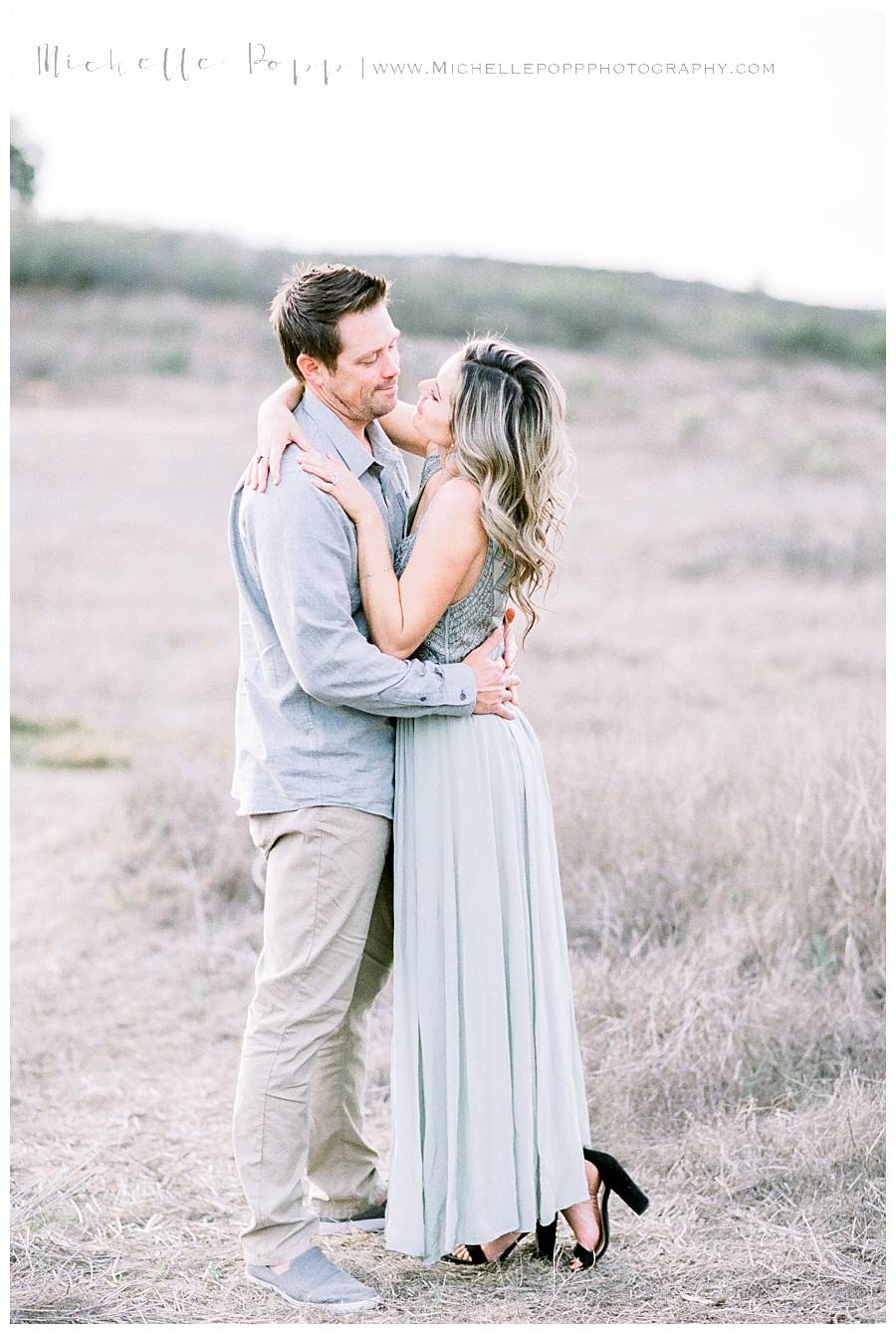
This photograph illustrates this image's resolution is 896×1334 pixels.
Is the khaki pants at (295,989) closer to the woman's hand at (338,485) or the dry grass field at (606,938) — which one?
the dry grass field at (606,938)

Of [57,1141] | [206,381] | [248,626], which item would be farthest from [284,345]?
[206,381]

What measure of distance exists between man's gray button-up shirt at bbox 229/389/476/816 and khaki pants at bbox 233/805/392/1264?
80 mm

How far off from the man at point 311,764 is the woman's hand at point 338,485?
2 centimetres

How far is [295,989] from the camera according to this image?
2.95 m

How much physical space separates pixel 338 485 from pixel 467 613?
412mm

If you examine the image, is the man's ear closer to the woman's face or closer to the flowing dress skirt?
the woman's face

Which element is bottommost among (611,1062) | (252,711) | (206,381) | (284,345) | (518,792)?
(611,1062)

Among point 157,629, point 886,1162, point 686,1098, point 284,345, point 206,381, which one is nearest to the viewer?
point 284,345

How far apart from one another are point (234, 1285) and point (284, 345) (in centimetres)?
212

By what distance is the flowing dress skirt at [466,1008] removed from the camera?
9.75 ft

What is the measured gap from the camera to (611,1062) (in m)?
3.97

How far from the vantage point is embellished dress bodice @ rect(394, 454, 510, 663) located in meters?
2.99

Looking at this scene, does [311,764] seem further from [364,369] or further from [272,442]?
[364,369]

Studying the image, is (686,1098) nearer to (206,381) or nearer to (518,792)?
(518,792)
